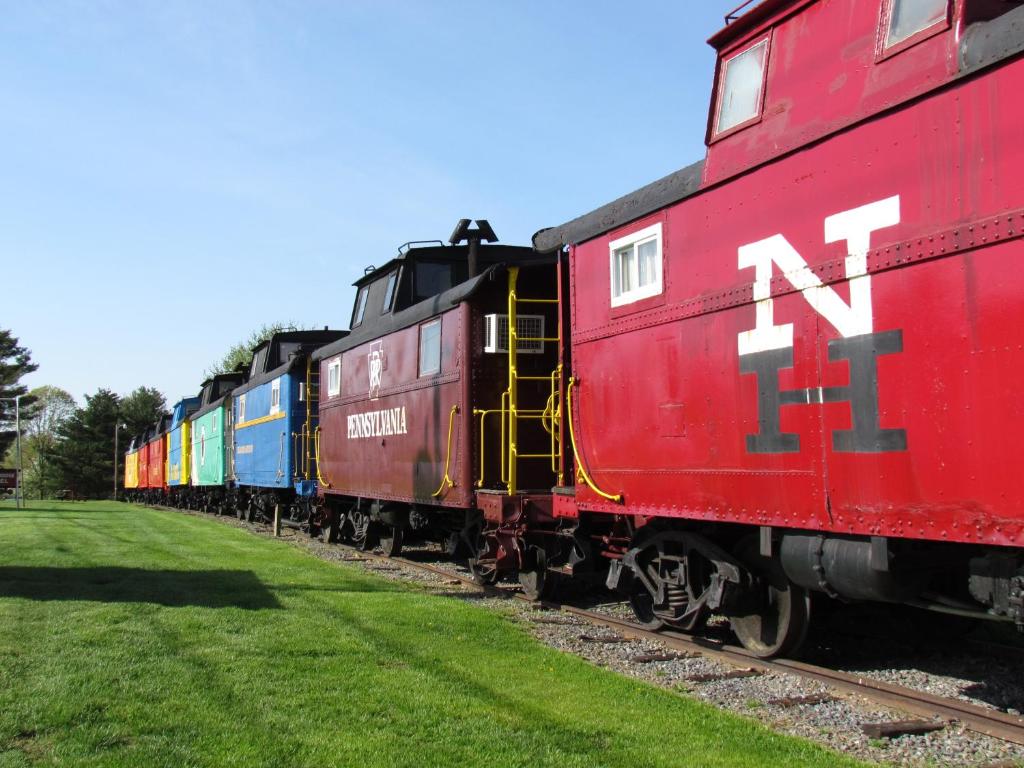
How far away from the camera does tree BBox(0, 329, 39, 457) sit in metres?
52.2

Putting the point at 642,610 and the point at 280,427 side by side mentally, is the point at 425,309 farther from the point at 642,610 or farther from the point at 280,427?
the point at 280,427

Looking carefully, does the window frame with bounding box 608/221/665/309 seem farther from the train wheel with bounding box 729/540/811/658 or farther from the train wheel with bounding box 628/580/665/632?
the train wheel with bounding box 628/580/665/632

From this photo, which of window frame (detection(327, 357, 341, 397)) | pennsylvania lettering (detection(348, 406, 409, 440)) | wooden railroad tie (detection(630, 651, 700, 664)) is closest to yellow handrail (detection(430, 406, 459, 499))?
pennsylvania lettering (detection(348, 406, 409, 440))

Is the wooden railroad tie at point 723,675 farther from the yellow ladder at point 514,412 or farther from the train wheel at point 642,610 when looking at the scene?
the yellow ladder at point 514,412

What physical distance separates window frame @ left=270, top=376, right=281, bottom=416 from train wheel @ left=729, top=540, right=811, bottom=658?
13.7 metres

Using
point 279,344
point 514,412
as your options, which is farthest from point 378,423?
point 279,344

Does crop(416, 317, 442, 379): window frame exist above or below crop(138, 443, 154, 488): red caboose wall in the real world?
above

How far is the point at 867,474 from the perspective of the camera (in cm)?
494

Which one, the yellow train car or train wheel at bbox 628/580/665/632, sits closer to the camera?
train wheel at bbox 628/580/665/632

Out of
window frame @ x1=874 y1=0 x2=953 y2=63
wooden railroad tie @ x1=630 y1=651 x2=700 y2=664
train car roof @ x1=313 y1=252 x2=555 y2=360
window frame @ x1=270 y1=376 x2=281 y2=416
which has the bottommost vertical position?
wooden railroad tie @ x1=630 y1=651 x2=700 y2=664

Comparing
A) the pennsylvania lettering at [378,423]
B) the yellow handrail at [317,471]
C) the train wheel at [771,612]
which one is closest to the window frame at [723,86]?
the train wheel at [771,612]

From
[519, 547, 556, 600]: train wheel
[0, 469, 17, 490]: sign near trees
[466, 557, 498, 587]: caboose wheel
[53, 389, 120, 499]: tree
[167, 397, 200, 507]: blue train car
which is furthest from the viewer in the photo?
[53, 389, 120, 499]: tree

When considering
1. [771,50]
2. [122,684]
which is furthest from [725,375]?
[122,684]

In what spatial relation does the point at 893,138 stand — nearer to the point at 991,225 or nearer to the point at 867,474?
the point at 991,225
